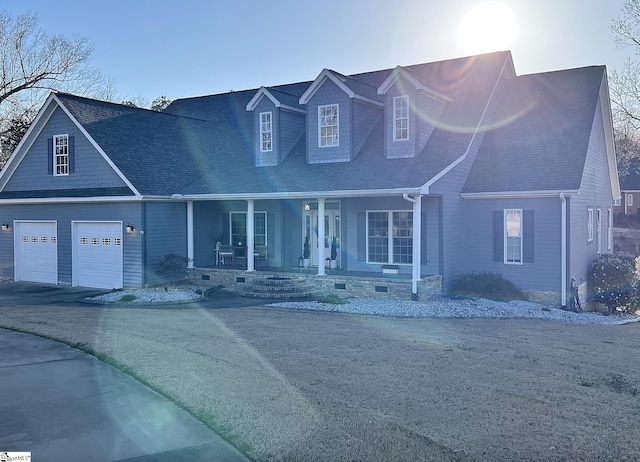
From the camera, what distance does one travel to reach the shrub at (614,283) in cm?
1792

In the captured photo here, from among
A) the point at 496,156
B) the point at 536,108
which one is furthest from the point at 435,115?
the point at 536,108

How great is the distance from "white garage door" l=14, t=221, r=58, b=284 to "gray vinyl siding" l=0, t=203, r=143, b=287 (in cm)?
27

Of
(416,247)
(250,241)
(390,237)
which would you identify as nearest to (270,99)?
(250,241)

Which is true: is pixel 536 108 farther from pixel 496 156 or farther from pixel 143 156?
pixel 143 156

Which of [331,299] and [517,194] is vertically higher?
[517,194]

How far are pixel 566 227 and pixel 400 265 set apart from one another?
488 centimetres

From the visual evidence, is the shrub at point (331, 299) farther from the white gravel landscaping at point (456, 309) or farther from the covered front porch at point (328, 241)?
the covered front porch at point (328, 241)

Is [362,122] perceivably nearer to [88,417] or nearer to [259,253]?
[259,253]

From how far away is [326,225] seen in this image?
19.7 m

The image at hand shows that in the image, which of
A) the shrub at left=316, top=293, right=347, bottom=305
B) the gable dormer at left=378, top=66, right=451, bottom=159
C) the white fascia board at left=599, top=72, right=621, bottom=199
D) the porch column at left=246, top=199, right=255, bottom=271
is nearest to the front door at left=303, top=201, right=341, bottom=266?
the porch column at left=246, top=199, right=255, bottom=271

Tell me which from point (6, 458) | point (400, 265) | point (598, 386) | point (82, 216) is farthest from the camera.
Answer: point (82, 216)

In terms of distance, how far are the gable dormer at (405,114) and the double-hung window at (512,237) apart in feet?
11.1

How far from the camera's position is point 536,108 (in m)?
20.1

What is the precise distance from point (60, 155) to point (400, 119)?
465 inches
